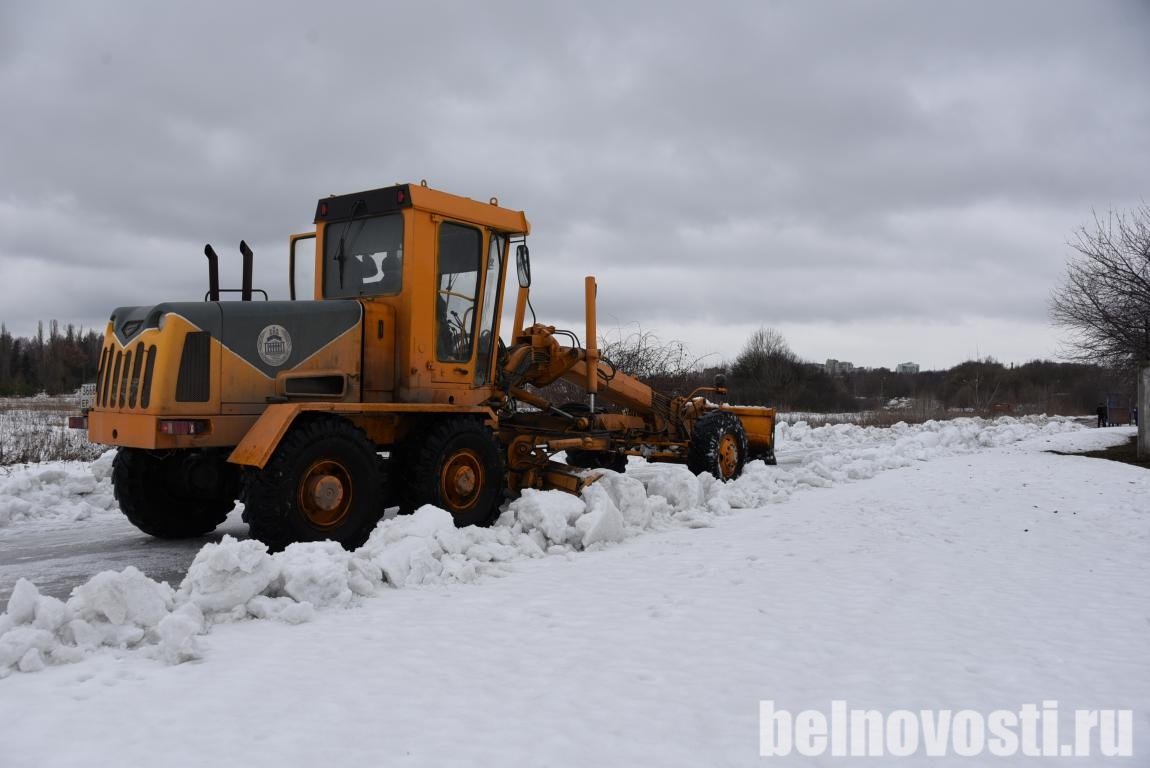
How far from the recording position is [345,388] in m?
7.65

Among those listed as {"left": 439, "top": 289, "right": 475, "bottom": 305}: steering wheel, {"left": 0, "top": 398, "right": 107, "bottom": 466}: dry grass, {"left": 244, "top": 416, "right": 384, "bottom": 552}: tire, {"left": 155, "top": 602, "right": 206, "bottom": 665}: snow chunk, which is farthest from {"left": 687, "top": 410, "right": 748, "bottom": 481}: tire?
{"left": 0, "top": 398, "right": 107, "bottom": 466}: dry grass

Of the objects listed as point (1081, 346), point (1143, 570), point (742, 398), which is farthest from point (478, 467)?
point (742, 398)

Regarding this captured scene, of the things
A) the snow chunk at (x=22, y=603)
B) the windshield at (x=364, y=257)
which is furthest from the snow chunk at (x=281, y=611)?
the windshield at (x=364, y=257)

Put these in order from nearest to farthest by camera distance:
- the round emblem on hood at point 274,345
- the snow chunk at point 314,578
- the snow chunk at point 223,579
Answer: the snow chunk at point 223,579 → the snow chunk at point 314,578 → the round emblem on hood at point 274,345

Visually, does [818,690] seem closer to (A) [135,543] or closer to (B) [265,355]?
(B) [265,355]

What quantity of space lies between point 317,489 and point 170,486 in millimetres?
2124

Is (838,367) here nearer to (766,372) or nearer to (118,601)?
(766,372)

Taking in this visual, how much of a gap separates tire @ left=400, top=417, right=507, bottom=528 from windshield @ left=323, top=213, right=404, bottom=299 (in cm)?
144

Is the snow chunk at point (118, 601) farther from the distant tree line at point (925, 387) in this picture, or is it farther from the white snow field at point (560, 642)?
the distant tree line at point (925, 387)

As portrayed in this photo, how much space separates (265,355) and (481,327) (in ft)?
7.09

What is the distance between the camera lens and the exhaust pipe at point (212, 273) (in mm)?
7625

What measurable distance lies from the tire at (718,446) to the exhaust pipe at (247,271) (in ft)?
20.2

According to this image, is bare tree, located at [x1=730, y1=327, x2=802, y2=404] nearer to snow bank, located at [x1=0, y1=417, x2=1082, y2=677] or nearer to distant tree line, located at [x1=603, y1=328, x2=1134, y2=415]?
distant tree line, located at [x1=603, y1=328, x2=1134, y2=415]

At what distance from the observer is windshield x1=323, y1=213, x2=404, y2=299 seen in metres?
8.02
